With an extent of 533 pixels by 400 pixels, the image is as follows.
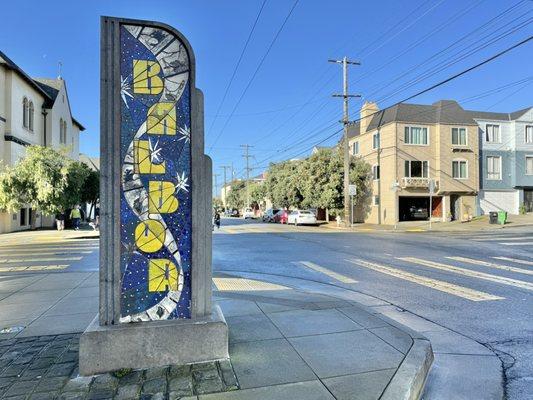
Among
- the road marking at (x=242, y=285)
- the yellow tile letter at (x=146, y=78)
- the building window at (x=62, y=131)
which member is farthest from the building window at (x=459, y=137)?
the yellow tile letter at (x=146, y=78)


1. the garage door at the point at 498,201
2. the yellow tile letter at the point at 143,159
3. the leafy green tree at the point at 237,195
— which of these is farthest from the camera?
the leafy green tree at the point at 237,195

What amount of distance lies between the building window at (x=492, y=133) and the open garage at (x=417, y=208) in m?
8.54

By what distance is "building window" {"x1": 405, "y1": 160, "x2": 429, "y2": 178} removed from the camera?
3597 centimetres

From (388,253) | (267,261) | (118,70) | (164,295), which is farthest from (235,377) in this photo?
(388,253)

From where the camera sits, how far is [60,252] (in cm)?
1574

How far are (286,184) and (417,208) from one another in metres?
14.3

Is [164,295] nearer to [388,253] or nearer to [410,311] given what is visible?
[410,311]

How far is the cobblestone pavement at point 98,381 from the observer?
3.51m

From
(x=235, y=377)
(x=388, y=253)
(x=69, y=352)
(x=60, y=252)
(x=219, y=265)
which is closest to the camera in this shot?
(x=235, y=377)

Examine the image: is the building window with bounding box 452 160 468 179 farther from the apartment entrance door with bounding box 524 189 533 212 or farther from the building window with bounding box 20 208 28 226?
the building window with bounding box 20 208 28 226

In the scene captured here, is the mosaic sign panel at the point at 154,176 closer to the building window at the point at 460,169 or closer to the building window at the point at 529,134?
the building window at the point at 460,169

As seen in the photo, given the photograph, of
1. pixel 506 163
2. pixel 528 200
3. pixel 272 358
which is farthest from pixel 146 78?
pixel 528 200

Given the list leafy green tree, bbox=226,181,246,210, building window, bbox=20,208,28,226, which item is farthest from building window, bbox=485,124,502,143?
leafy green tree, bbox=226,181,246,210

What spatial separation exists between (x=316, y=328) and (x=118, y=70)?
12.3 feet
